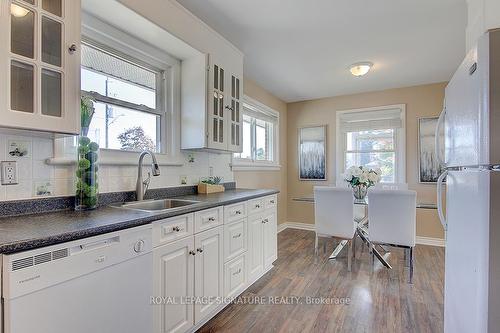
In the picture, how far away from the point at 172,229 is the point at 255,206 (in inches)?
43.9

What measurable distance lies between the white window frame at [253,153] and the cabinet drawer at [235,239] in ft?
3.76

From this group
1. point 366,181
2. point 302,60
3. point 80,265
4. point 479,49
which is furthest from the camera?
point 366,181

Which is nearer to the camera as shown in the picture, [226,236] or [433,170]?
[226,236]

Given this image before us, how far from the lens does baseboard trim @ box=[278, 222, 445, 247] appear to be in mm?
4055

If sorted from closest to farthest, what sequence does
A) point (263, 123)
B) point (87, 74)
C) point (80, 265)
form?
point (80, 265)
point (87, 74)
point (263, 123)

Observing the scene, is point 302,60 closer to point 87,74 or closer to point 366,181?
point 366,181

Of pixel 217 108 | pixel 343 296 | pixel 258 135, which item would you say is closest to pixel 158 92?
pixel 217 108

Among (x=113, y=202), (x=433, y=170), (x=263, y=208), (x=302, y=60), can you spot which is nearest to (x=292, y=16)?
(x=302, y=60)

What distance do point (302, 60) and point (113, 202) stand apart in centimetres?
255

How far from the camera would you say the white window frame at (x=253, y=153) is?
3674mm

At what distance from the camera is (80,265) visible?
113cm

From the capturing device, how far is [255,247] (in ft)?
8.66

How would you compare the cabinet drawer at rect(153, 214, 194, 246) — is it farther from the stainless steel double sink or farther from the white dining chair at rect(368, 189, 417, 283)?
the white dining chair at rect(368, 189, 417, 283)

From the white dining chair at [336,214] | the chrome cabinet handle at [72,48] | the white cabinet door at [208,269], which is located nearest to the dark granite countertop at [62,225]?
the white cabinet door at [208,269]
